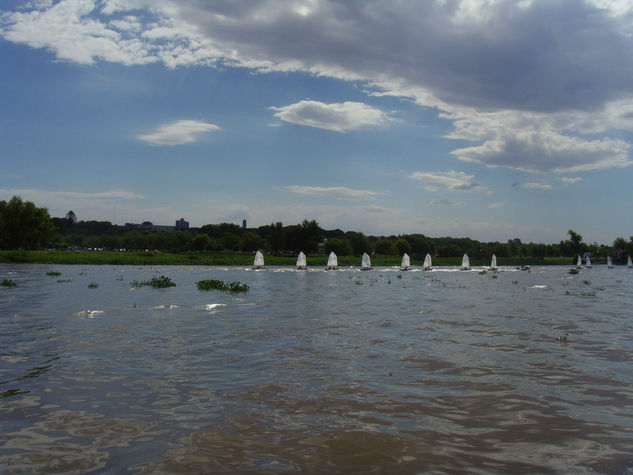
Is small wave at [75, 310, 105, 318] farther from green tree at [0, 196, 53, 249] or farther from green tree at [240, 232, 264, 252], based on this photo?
green tree at [240, 232, 264, 252]

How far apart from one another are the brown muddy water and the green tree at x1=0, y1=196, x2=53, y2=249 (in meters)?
113

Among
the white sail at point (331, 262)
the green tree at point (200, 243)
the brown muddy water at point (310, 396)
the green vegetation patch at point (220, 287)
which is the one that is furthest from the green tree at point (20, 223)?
the brown muddy water at point (310, 396)

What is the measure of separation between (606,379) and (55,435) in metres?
12.3

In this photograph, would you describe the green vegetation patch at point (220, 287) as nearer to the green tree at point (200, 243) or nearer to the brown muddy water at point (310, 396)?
the brown muddy water at point (310, 396)

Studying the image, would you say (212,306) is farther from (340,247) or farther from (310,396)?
(340,247)

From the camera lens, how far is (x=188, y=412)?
9180 mm

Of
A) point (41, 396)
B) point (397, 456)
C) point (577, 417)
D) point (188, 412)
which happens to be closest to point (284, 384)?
point (188, 412)

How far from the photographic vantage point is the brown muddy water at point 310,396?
23.8 ft

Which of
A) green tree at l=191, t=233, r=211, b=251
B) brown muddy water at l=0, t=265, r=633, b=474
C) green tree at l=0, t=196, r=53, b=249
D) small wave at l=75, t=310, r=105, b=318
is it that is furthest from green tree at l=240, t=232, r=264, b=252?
brown muddy water at l=0, t=265, r=633, b=474

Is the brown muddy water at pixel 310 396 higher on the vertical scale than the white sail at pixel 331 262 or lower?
lower

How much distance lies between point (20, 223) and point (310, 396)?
5075 inches

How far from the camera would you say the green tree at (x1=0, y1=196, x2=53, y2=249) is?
116 m

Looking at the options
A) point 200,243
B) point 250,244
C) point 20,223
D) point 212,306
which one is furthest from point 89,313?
point 250,244

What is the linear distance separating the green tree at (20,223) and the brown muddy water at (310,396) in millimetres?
112853
